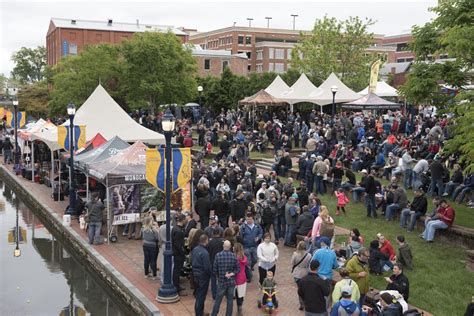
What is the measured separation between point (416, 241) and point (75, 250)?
34.1 ft

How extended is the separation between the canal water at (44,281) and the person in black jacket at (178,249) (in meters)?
1.57

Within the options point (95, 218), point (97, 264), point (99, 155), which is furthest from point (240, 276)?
point (99, 155)

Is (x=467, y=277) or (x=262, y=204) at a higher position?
(x=262, y=204)

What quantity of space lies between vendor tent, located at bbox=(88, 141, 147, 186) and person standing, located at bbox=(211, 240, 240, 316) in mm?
7194

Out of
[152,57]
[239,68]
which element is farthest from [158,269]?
[239,68]

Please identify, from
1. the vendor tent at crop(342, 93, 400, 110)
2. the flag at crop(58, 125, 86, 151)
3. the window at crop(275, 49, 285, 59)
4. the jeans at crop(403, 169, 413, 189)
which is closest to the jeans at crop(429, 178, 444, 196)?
the jeans at crop(403, 169, 413, 189)

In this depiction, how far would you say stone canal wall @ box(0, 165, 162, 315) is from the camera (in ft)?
39.4

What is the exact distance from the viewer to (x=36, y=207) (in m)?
24.2

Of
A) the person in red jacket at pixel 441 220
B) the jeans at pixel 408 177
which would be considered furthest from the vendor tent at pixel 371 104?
the person in red jacket at pixel 441 220

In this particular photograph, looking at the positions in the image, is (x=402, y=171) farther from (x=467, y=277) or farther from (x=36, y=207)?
(x=36, y=207)

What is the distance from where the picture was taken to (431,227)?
14.8m

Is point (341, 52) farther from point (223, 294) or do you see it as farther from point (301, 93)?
point (223, 294)

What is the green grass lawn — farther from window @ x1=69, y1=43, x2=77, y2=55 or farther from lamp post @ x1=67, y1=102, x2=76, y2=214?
window @ x1=69, y1=43, x2=77, y2=55

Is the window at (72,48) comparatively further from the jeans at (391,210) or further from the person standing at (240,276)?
the person standing at (240,276)
